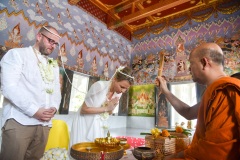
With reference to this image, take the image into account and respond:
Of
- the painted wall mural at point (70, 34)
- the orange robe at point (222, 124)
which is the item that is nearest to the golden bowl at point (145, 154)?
the orange robe at point (222, 124)

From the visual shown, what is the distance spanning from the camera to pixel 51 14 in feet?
17.4

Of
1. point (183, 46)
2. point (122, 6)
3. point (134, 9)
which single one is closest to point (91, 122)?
point (122, 6)

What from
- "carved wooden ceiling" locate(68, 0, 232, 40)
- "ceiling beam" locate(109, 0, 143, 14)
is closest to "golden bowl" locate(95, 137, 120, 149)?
"carved wooden ceiling" locate(68, 0, 232, 40)

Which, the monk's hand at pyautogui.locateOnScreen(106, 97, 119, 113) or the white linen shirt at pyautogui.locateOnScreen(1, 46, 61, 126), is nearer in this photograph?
the white linen shirt at pyautogui.locateOnScreen(1, 46, 61, 126)

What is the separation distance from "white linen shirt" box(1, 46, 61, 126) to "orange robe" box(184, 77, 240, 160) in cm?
155

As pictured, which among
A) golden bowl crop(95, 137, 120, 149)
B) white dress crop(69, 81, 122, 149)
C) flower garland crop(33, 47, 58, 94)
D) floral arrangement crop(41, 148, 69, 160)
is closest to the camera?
floral arrangement crop(41, 148, 69, 160)

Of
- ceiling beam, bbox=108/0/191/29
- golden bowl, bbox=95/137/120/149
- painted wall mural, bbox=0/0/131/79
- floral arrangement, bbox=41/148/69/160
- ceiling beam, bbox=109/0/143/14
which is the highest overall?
ceiling beam, bbox=109/0/143/14

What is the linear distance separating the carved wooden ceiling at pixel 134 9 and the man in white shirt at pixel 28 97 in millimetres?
4624

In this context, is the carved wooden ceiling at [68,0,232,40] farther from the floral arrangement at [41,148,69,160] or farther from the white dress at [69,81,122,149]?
the floral arrangement at [41,148,69,160]

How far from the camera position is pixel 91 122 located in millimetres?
2277

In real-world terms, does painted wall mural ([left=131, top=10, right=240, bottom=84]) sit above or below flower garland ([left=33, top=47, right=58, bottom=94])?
above

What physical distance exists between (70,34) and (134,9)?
296 cm

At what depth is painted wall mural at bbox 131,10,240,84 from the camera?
6.01 meters

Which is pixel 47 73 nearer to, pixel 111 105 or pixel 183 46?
pixel 111 105
